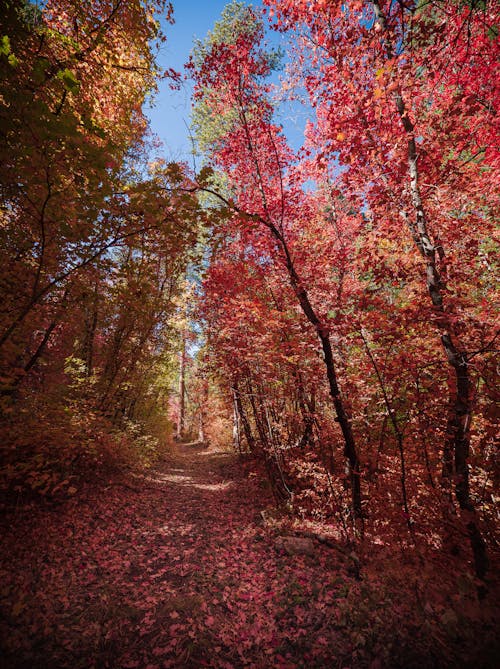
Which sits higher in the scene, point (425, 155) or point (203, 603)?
point (425, 155)

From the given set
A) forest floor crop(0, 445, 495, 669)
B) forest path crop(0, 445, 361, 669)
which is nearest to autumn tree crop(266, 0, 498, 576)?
A: forest floor crop(0, 445, 495, 669)

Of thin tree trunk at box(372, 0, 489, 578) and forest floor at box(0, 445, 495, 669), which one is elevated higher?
thin tree trunk at box(372, 0, 489, 578)

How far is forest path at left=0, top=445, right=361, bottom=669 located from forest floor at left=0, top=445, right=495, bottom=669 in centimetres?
2

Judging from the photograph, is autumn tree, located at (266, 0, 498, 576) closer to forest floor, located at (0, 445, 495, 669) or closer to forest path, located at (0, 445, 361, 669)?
forest floor, located at (0, 445, 495, 669)

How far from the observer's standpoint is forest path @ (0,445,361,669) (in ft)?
10.5

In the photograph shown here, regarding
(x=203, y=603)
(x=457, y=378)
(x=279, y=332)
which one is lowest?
(x=203, y=603)

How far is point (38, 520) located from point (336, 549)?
19.1 ft

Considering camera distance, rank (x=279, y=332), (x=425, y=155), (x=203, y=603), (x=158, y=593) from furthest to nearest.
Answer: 1. (x=279, y=332)
2. (x=425, y=155)
3. (x=158, y=593)
4. (x=203, y=603)

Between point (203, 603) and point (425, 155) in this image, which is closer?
point (203, 603)

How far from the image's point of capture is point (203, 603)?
4.02 meters

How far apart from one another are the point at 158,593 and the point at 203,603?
0.73 m

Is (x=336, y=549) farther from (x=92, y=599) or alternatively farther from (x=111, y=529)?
(x=111, y=529)

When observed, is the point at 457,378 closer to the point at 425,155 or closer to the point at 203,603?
the point at 425,155

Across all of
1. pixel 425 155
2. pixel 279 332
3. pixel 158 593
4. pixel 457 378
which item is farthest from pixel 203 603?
pixel 425 155
